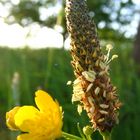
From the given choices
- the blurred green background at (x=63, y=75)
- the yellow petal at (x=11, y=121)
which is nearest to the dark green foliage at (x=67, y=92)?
the blurred green background at (x=63, y=75)

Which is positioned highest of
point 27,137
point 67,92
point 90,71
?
point 90,71

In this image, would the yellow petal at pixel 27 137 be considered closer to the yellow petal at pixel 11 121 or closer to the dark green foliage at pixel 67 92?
the yellow petal at pixel 11 121

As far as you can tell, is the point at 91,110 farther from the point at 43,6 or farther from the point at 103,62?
the point at 43,6

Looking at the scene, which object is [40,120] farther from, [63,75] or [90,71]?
[63,75]

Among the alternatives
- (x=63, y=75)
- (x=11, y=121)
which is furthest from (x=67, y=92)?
(x=11, y=121)

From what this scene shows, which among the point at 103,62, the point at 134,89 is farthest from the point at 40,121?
the point at 134,89

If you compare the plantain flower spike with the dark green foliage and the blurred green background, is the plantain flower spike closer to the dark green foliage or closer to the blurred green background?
the blurred green background
